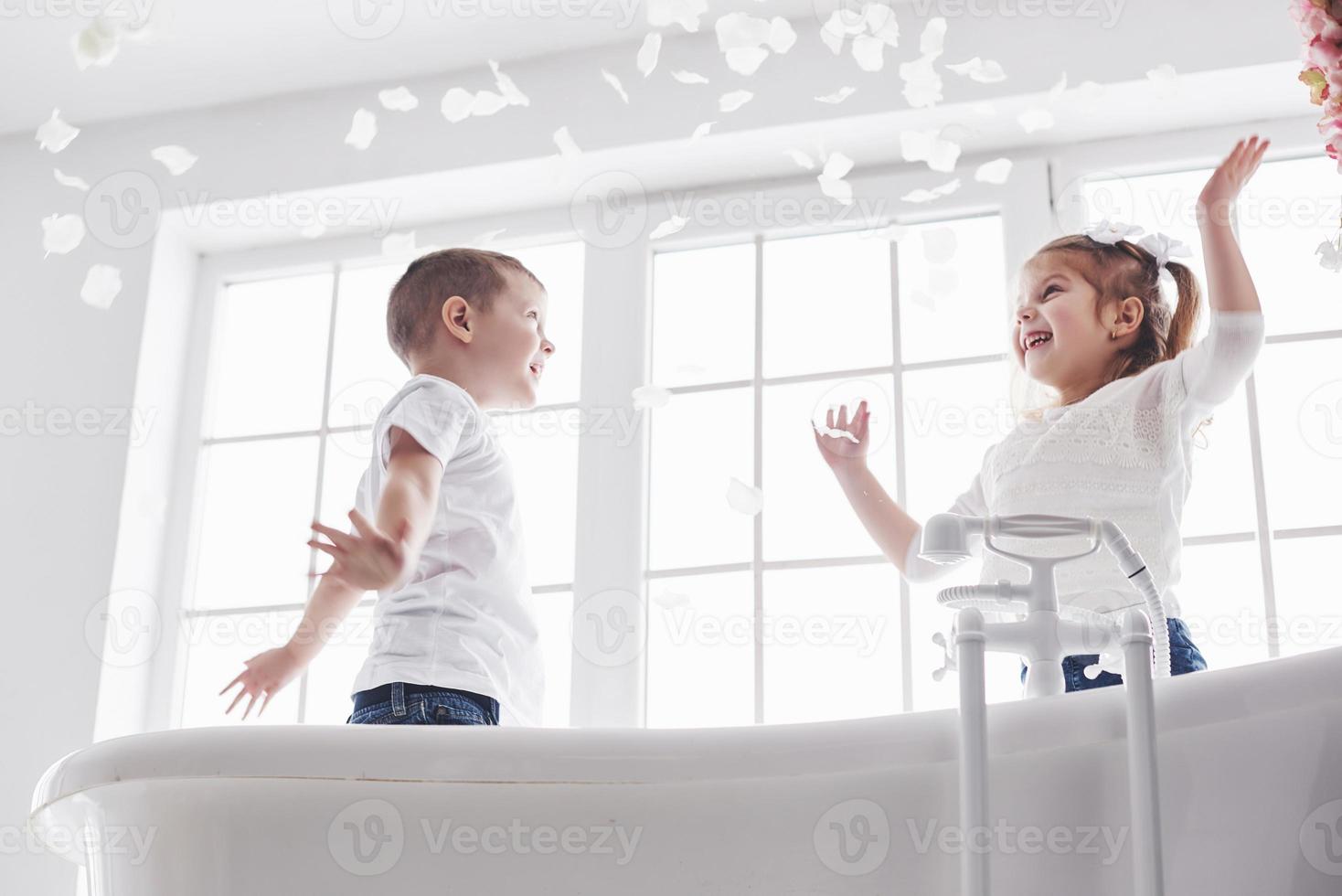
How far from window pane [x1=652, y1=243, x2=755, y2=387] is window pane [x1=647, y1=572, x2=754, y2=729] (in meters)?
0.36

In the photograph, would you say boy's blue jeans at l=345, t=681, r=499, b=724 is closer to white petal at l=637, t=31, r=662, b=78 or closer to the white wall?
the white wall

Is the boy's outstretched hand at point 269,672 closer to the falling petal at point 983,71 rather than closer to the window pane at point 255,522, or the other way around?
the window pane at point 255,522

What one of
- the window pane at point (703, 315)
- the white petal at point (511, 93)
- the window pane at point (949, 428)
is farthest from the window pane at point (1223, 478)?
the white petal at point (511, 93)

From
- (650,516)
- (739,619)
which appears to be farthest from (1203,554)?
(650,516)

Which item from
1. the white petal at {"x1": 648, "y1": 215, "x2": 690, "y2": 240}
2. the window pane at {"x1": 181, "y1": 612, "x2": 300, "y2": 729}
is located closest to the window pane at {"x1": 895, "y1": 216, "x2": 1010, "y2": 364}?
the white petal at {"x1": 648, "y1": 215, "x2": 690, "y2": 240}

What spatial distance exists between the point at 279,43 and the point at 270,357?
566 millimetres

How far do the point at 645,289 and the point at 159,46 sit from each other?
99 cm

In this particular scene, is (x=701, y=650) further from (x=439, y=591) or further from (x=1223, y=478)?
(x=1223, y=478)

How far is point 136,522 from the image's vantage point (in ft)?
8.32

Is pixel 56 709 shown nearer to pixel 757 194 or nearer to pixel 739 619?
pixel 739 619

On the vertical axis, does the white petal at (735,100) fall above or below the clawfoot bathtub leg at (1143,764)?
above

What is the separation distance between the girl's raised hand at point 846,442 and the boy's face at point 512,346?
391mm

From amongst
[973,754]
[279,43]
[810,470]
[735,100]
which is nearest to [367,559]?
[973,754]

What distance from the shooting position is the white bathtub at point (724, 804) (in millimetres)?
1101
